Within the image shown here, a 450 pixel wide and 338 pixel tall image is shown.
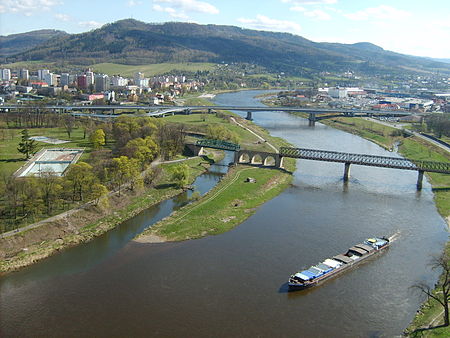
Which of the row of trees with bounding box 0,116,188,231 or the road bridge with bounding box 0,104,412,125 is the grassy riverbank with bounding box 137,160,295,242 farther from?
the road bridge with bounding box 0,104,412,125

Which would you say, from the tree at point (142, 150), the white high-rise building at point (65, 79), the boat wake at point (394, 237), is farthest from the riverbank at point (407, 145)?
the white high-rise building at point (65, 79)

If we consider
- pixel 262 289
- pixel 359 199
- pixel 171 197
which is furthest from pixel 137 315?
pixel 359 199

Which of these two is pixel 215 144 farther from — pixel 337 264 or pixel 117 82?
pixel 117 82

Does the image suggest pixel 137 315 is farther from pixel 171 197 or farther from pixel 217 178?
pixel 217 178

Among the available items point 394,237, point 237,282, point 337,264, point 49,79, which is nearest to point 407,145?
point 394,237

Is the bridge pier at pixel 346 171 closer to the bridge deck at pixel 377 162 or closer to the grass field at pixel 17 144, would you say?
the bridge deck at pixel 377 162

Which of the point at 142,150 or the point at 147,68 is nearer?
the point at 142,150
